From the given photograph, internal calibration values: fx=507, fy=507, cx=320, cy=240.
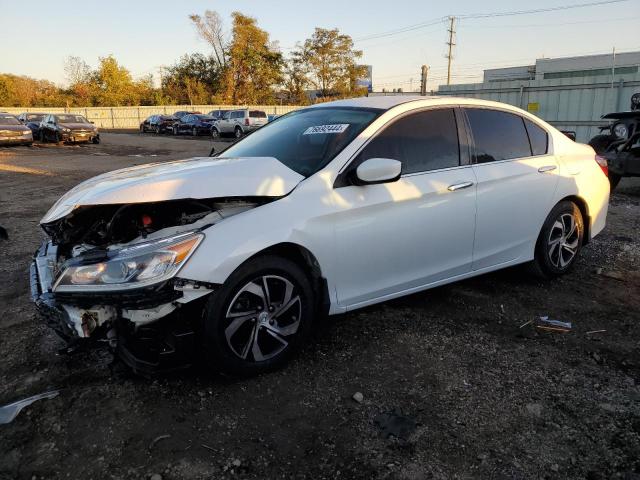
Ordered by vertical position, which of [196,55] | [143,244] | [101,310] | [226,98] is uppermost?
[196,55]

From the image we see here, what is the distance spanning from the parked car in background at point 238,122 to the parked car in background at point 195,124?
264 cm

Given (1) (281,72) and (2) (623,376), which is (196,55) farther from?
(2) (623,376)

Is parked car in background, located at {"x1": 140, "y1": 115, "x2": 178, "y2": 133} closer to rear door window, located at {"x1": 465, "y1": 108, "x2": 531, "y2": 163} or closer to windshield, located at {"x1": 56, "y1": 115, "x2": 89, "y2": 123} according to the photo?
windshield, located at {"x1": 56, "y1": 115, "x2": 89, "y2": 123}

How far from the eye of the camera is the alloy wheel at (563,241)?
4.52 m

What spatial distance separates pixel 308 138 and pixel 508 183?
64.7 inches

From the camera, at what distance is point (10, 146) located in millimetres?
23266

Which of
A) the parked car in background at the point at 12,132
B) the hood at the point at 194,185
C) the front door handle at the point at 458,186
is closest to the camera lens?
the hood at the point at 194,185

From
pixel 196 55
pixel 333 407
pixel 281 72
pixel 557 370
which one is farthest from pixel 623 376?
pixel 196 55

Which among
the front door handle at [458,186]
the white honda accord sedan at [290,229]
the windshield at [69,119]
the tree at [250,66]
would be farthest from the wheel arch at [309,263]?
the tree at [250,66]

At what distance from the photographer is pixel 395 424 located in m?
2.60

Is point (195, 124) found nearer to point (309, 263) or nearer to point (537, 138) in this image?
point (537, 138)

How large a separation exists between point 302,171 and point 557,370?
2.01 meters

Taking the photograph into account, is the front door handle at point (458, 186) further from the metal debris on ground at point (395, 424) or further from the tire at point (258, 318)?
the metal debris on ground at point (395, 424)

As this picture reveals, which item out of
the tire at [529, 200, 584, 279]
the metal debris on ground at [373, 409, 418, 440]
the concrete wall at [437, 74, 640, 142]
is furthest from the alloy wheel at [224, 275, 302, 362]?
the concrete wall at [437, 74, 640, 142]
